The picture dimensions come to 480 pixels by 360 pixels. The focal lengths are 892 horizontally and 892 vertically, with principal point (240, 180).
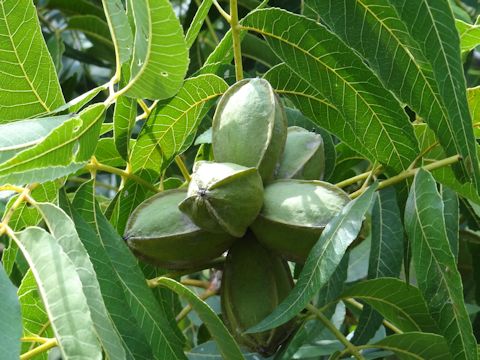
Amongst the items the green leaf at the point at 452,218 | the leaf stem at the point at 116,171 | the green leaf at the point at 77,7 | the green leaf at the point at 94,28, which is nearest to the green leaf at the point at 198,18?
the leaf stem at the point at 116,171

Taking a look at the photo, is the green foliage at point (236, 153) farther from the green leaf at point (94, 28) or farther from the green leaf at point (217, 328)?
the green leaf at point (94, 28)

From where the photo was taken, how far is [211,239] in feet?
5.18

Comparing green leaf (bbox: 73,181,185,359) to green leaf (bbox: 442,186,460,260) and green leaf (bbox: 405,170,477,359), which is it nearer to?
green leaf (bbox: 405,170,477,359)

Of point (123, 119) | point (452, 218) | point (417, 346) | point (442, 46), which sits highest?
point (442, 46)

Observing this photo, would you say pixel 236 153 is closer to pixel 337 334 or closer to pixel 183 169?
pixel 183 169

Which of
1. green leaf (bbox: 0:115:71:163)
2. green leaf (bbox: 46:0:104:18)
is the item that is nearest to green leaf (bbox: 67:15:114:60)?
green leaf (bbox: 46:0:104:18)

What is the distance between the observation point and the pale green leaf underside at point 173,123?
1.72 m

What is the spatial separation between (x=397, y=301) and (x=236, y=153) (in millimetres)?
403

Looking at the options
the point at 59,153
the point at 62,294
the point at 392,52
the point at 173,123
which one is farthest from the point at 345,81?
the point at 62,294

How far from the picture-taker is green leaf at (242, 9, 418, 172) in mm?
1642

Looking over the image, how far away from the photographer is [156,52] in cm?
147

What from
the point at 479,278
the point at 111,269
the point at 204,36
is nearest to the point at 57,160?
the point at 111,269

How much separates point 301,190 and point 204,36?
1.63 metres

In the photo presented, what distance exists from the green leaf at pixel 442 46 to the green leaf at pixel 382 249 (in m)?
0.50
